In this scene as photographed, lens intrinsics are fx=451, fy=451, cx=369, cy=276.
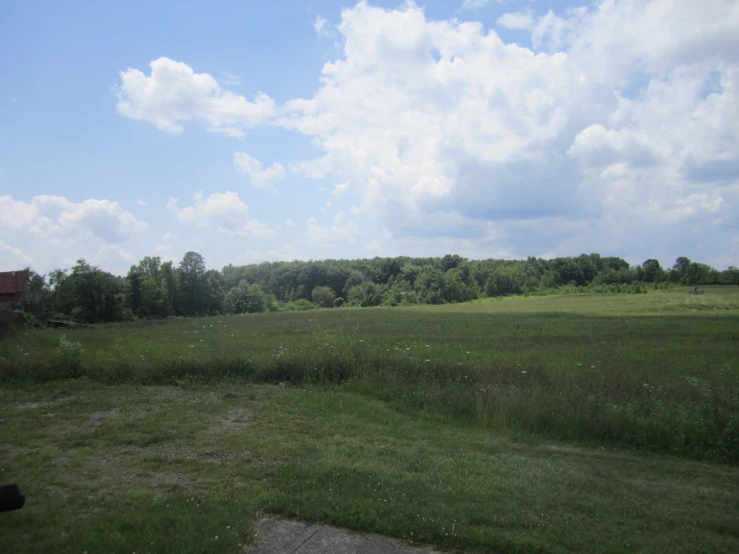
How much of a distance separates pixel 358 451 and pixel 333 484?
1405 millimetres

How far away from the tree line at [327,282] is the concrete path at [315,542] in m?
42.9

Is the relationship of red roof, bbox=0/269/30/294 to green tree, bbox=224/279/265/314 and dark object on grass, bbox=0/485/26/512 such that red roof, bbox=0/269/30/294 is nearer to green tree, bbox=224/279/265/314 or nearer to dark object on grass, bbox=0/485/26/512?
dark object on grass, bbox=0/485/26/512

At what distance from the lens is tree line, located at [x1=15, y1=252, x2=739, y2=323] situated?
4550 centimetres

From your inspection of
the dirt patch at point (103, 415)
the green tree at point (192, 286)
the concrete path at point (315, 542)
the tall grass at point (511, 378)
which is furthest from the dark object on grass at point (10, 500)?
the green tree at point (192, 286)

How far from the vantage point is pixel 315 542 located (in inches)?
179

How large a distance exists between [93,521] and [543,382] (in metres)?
10.5

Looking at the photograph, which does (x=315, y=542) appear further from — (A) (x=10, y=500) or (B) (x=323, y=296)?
(B) (x=323, y=296)

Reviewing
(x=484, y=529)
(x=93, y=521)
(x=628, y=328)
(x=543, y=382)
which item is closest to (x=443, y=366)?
(x=543, y=382)

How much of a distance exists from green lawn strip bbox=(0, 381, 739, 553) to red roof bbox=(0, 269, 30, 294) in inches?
361

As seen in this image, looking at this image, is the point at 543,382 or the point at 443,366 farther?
the point at 443,366

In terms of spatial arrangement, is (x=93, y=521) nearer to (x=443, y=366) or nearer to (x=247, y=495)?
(x=247, y=495)

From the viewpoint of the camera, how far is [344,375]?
13.1 meters

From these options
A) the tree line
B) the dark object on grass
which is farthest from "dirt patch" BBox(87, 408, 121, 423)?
the tree line

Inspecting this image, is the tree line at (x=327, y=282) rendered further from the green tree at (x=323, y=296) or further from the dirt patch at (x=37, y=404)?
the dirt patch at (x=37, y=404)
